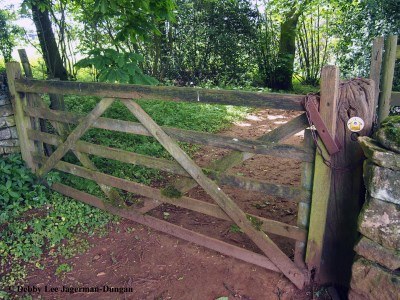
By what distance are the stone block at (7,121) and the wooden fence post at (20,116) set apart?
12 cm

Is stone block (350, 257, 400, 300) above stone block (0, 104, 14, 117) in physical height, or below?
below

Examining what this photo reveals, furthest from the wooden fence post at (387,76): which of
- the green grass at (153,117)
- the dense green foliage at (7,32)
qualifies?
the dense green foliage at (7,32)

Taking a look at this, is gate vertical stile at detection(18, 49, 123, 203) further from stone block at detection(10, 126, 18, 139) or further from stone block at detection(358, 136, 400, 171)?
stone block at detection(358, 136, 400, 171)

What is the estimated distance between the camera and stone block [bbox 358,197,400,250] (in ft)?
7.73

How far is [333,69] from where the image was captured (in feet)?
7.91

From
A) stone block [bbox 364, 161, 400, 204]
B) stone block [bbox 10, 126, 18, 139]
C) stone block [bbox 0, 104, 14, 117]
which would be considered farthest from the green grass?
stone block [bbox 364, 161, 400, 204]

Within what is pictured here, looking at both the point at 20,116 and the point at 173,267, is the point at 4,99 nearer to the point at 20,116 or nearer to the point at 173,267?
the point at 20,116

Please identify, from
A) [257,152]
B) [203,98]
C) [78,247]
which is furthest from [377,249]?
[78,247]

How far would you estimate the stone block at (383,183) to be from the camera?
7.59 ft

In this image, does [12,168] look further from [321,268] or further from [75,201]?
[321,268]

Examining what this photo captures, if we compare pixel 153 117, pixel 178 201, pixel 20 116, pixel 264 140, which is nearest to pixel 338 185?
pixel 264 140

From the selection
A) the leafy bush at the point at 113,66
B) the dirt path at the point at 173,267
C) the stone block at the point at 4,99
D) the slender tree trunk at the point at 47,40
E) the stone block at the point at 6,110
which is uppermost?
the slender tree trunk at the point at 47,40

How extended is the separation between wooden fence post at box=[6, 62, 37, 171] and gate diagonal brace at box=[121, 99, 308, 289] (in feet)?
7.09

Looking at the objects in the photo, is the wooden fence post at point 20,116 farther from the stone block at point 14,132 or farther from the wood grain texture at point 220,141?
the wood grain texture at point 220,141
